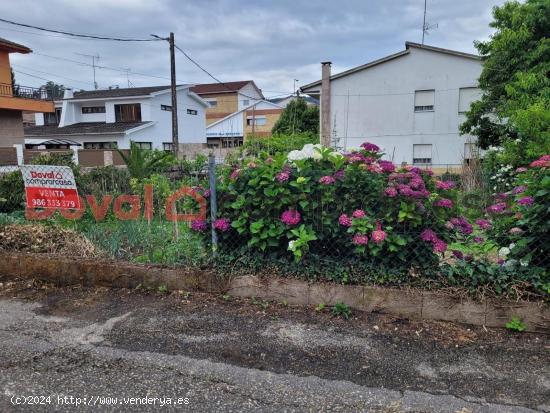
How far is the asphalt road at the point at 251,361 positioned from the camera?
2.57 metres

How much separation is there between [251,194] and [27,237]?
9.84 ft

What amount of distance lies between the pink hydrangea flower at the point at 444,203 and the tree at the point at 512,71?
5.69m

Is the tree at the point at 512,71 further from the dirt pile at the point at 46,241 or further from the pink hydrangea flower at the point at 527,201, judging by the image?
the dirt pile at the point at 46,241

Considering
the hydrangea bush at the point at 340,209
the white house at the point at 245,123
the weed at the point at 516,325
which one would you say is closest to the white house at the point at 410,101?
the hydrangea bush at the point at 340,209

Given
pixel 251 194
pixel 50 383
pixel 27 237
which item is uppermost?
pixel 251 194

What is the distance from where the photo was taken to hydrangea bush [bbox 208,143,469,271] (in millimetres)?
3633

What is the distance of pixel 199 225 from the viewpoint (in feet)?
13.5

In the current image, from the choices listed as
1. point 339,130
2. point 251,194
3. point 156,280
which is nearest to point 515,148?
point 251,194

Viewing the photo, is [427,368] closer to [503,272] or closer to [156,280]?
[503,272]

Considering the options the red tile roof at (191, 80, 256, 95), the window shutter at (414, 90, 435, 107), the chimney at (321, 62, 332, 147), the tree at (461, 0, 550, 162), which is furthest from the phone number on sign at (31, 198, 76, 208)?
the red tile roof at (191, 80, 256, 95)

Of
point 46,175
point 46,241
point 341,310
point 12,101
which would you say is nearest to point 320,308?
point 341,310

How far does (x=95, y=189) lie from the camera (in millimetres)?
8047

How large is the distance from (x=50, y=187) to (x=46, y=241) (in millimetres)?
672

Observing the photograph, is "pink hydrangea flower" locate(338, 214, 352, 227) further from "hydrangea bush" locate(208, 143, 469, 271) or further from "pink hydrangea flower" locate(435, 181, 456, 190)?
"pink hydrangea flower" locate(435, 181, 456, 190)
